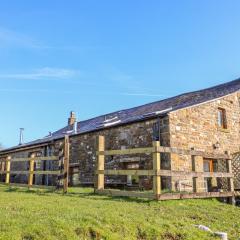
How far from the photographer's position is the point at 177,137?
1238 centimetres

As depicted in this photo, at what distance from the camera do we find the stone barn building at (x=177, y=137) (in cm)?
1231

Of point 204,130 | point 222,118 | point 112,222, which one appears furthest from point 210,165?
point 112,222

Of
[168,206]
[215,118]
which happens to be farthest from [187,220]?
[215,118]

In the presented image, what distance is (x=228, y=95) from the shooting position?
602 inches

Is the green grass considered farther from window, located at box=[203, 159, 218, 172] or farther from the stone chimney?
the stone chimney

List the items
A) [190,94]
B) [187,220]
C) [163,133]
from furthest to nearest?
[190,94] → [163,133] → [187,220]

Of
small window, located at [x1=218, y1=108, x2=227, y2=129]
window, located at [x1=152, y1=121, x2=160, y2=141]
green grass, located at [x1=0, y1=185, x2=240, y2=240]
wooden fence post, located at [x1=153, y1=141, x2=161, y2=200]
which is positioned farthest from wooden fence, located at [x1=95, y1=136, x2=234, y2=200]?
small window, located at [x1=218, y1=108, x2=227, y2=129]

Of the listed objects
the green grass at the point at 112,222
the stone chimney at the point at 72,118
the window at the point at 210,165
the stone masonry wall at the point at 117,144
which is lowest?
the green grass at the point at 112,222

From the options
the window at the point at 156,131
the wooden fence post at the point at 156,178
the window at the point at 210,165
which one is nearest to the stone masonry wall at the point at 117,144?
the window at the point at 156,131

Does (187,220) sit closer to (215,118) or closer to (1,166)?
(215,118)

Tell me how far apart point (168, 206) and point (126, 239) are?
273 centimetres

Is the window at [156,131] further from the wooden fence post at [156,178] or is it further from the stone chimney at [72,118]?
the stone chimney at [72,118]

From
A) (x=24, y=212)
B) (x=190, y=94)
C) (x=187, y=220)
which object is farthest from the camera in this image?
(x=190, y=94)

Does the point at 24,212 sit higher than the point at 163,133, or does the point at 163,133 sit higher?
the point at 163,133
